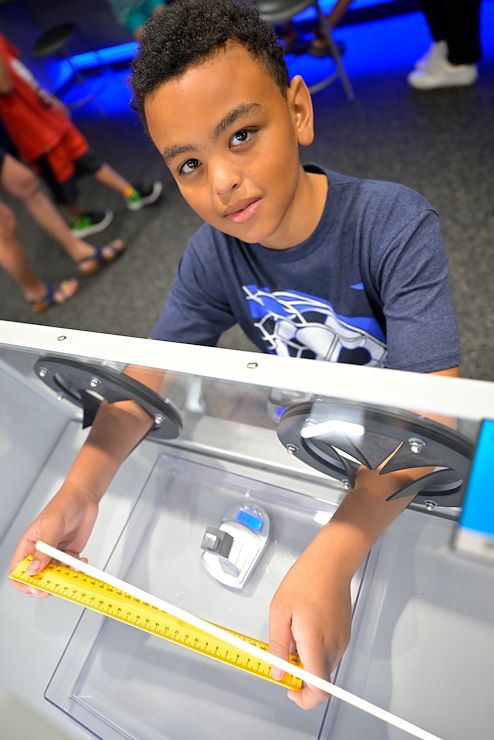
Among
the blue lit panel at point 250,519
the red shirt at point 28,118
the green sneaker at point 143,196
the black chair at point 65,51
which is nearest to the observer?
the blue lit panel at point 250,519

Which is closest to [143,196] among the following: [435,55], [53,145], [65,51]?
[53,145]


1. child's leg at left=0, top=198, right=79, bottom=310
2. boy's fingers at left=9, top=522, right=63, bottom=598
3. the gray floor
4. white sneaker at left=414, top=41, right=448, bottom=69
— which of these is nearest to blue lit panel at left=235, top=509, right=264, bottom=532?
boy's fingers at left=9, top=522, right=63, bottom=598

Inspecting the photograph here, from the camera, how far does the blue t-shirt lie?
606 mm

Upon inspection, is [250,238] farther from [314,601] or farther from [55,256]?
[55,256]

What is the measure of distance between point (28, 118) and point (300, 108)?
4.91ft

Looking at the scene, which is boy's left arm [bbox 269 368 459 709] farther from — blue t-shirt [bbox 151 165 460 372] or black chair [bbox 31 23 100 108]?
black chair [bbox 31 23 100 108]

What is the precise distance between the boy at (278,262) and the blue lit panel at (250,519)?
0.11 meters

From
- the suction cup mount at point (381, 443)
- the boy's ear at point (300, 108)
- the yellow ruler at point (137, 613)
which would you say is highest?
the boy's ear at point (300, 108)

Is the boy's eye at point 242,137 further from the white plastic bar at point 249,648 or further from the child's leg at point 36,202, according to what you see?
the child's leg at point 36,202

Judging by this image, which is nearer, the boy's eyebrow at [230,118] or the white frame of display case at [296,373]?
the white frame of display case at [296,373]

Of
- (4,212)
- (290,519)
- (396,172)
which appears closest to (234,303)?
(290,519)

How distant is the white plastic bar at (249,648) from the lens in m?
0.45

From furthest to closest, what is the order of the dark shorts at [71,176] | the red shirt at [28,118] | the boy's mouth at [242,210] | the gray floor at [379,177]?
1. the dark shorts at [71,176]
2. the red shirt at [28,118]
3. the gray floor at [379,177]
4. the boy's mouth at [242,210]

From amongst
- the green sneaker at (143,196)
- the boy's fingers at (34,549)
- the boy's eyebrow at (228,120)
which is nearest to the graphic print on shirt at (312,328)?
the boy's eyebrow at (228,120)
